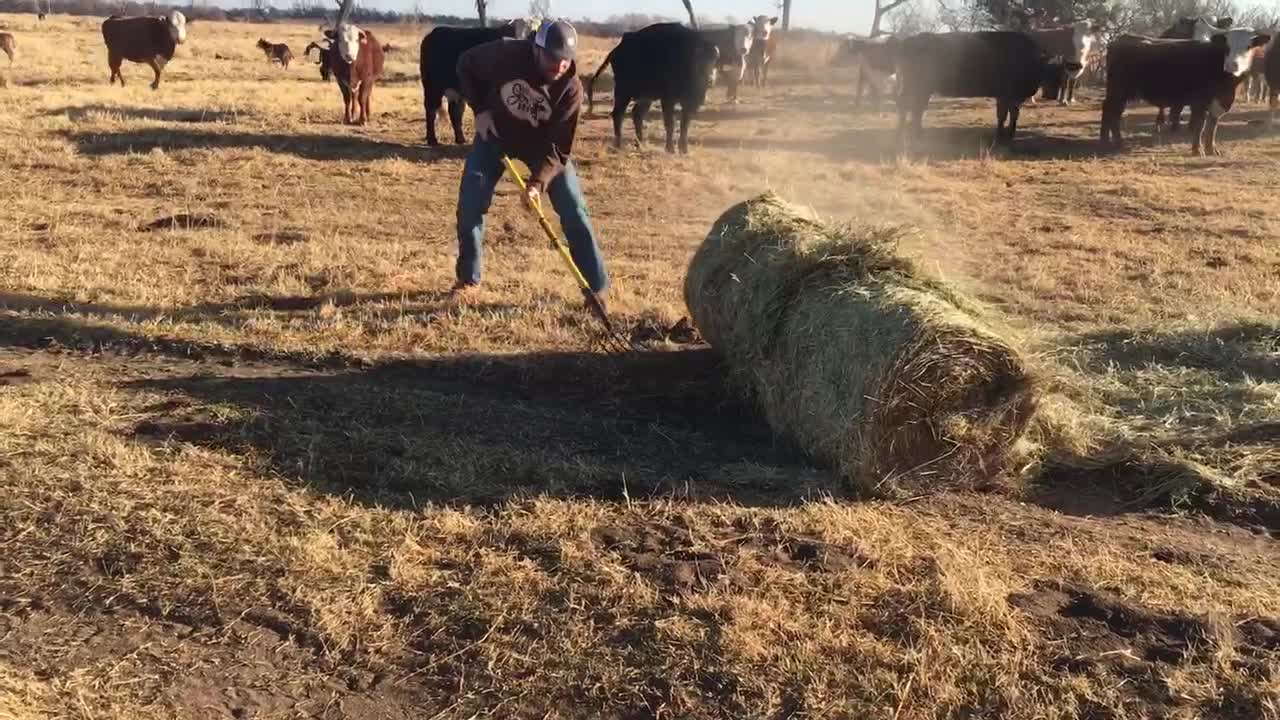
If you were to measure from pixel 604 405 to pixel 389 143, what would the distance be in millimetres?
11982

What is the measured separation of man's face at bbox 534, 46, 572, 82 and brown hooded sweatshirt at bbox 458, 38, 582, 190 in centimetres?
7

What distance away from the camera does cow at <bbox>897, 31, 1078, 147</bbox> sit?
17.6 meters

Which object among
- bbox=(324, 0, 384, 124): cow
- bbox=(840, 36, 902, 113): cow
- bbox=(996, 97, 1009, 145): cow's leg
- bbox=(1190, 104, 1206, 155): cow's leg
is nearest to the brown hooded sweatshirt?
bbox=(324, 0, 384, 124): cow

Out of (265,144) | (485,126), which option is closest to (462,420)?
(485,126)

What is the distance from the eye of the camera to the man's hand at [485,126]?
254 inches

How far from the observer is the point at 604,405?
5.27m

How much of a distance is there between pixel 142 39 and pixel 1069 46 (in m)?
22.9

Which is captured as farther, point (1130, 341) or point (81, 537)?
point (1130, 341)

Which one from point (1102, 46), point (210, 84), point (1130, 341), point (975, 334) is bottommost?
point (1130, 341)

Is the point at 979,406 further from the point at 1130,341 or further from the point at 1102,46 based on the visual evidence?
the point at 1102,46

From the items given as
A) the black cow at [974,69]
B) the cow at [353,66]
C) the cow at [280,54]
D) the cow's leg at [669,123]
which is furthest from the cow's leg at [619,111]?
the cow at [280,54]

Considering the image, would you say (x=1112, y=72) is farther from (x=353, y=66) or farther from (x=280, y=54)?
(x=280, y=54)

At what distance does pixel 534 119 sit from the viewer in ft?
21.2

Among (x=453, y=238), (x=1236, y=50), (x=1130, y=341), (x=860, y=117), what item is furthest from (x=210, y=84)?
(x=1130, y=341)
